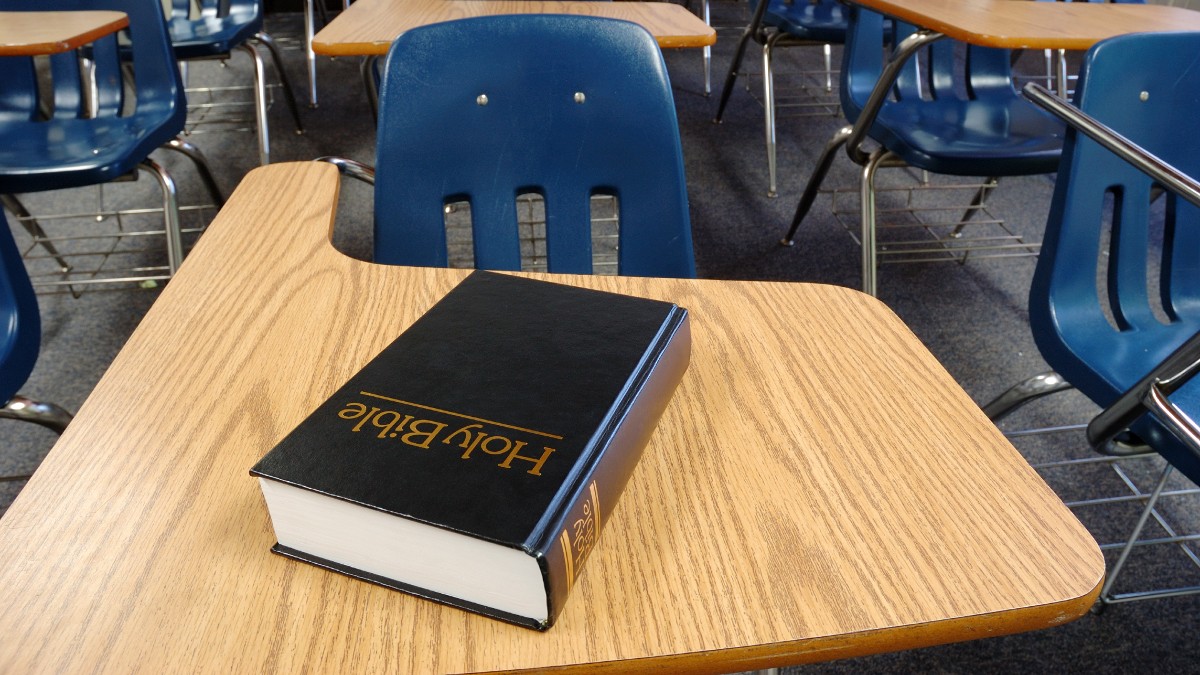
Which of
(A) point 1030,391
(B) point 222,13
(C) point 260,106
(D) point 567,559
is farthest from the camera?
(B) point 222,13

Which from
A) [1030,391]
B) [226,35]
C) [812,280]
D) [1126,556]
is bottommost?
[1126,556]

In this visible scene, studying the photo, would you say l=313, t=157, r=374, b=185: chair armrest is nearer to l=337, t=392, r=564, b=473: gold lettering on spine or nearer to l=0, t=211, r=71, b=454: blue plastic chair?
l=0, t=211, r=71, b=454: blue plastic chair

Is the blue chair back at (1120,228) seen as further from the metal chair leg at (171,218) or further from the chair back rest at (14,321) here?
the metal chair leg at (171,218)

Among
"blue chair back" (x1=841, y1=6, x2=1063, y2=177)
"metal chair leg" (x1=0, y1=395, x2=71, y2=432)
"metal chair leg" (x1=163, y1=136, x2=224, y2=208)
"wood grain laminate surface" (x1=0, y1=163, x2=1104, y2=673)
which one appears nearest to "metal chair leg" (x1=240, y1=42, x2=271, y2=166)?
"metal chair leg" (x1=163, y1=136, x2=224, y2=208)

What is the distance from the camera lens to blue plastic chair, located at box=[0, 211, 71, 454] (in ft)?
3.11

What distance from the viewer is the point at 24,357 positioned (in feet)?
3.38

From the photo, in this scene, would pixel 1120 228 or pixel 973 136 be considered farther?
pixel 973 136

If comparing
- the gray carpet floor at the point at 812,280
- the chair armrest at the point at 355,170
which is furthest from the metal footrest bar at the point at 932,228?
the chair armrest at the point at 355,170

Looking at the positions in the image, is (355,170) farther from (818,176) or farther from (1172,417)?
(818,176)

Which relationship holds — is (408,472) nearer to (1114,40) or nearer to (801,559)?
(801,559)

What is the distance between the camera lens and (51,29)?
1.46 metres

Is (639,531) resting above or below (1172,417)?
above

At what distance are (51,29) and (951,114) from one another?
74.4 inches

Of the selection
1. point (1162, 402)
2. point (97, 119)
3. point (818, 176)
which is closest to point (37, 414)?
point (97, 119)
